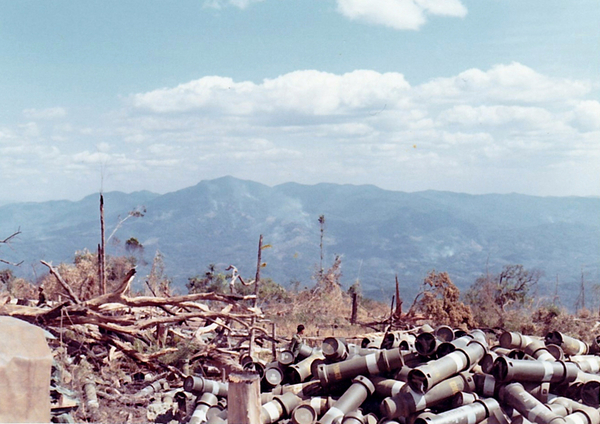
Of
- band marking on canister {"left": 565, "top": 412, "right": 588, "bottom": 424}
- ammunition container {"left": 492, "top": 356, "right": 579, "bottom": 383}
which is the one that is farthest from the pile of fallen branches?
band marking on canister {"left": 565, "top": 412, "right": 588, "bottom": 424}

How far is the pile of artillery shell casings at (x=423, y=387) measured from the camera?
684 cm

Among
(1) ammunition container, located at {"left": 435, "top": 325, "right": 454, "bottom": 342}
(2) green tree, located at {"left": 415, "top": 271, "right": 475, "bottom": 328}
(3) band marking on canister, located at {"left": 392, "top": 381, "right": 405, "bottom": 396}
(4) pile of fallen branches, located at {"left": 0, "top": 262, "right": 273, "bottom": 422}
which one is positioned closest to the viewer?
(3) band marking on canister, located at {"left": 392, "top": 381, "right": 405, "bottom": 396}

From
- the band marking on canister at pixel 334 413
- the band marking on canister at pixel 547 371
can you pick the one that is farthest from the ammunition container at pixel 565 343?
the band marking on canister at pixel 334 413

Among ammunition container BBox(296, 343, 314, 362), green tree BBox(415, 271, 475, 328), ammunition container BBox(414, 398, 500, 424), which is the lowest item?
green tree BBox(415, 271, 475, 328)

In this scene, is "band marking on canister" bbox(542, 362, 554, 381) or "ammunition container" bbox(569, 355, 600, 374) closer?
"band marking on canister" bbox(542, 362, 554, 381)

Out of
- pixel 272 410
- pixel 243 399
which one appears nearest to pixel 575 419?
pixel 272 410

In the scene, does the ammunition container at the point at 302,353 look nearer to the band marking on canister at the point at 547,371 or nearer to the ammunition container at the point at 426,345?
the ammunition container at the point at 426,345

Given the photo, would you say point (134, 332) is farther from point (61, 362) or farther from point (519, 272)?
point (519, 272)

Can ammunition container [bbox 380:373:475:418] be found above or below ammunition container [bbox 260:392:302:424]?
above

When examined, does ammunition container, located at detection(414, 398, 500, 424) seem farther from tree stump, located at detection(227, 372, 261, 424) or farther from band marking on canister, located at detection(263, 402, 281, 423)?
tree stump, located at detection(227, 372, 261, 424)

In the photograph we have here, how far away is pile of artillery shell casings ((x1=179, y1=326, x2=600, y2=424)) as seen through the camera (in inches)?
269

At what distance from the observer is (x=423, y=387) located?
22.3ft

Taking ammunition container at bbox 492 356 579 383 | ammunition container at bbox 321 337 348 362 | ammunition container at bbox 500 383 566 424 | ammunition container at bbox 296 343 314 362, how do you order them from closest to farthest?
ammunition container at bbox 500 383 566 424 → ammunition container at bbox 492 356 579 383 → ammunition container at bbox 321 337 348 362 → ammunition container at bbox 296 343 314 362

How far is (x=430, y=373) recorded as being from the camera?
685 centimetres
